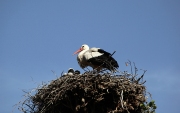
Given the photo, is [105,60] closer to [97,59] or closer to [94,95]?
[97,59]

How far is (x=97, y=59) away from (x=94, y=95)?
5.21ft

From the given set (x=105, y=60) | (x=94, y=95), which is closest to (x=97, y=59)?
(x=105, y=60)

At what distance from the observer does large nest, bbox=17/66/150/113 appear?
212 inches

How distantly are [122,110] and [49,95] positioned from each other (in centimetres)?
124

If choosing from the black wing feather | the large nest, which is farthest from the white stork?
the large nest

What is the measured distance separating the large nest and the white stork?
40.9 inches

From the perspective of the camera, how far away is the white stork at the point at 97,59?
268 inches

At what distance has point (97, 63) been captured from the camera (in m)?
6.91

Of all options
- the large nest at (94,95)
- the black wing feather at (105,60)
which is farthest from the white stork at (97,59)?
the large nest at (94,95)

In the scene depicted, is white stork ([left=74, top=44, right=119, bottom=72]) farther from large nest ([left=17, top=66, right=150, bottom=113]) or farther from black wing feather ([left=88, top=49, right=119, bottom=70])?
large nest ([left=17, top=66, right=150, bottom=113])

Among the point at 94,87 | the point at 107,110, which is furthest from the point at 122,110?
the point at 94,87

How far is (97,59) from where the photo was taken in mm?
6871

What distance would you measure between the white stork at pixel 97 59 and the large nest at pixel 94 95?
1040 mm

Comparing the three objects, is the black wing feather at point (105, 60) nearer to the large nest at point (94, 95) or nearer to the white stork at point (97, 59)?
the white stork at point (97, 59)
